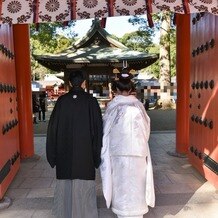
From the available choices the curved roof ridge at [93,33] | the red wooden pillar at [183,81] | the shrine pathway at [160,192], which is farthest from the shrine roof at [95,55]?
the shrine pathway at [160,192]

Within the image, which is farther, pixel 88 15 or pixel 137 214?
pixel 88 15

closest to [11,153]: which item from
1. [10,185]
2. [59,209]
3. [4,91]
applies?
[10,185]

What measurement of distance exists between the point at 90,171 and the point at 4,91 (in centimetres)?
208

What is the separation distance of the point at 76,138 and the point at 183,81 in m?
4.05

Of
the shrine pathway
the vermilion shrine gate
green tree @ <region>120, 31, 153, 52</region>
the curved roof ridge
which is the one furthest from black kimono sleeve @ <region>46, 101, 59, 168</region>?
green tree @ <region>120, 31, 153, 52</region>

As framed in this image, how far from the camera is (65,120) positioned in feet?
11.0

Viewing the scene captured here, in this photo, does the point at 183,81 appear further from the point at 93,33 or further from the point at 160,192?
the point at 93,33

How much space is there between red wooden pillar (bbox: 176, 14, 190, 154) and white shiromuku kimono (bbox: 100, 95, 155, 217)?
3605mm

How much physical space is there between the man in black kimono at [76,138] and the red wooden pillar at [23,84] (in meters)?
3.58

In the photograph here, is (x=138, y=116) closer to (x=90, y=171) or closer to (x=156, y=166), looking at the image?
(x=90, y=171)

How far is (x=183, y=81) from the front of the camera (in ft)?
22.4

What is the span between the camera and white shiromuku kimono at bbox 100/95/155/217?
3.30 metres

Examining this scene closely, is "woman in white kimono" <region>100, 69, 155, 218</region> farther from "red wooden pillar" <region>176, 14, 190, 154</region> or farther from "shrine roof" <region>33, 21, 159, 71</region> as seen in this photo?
"shrine roof" <region>33, 21, 159, 71</region>

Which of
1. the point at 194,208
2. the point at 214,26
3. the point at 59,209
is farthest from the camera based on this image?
the point at 214,26
